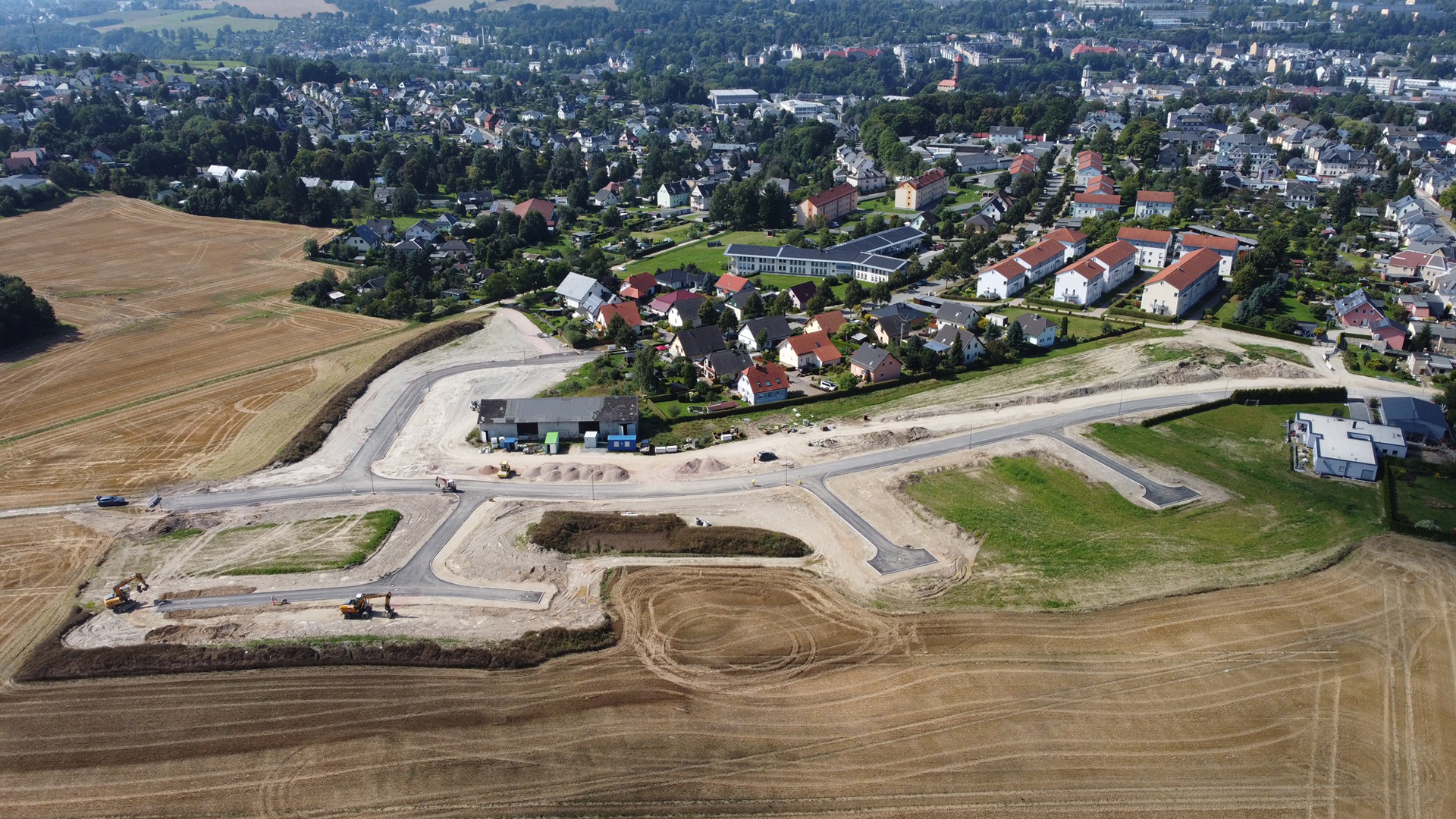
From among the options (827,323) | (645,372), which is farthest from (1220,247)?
(645,372)

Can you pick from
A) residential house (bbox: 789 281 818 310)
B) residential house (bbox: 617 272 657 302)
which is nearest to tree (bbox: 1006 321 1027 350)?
residential house (bbox: 789 281 818 310)

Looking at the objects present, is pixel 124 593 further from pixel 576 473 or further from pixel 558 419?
pixel 558 419

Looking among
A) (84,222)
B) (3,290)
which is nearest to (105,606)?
(3,290)

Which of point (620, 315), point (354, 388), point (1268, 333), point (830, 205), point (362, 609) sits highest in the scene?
point (830, 205)

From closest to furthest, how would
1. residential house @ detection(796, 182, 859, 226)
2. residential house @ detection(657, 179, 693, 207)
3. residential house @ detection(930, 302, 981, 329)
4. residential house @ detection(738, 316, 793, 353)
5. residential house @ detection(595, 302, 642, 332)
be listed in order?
residential house @ detection(738, 316, 793, 353)
residential house @ detection(930, 302, 981, 329)
residential house @ detection(595, 302, 642, 332)
residential house @ detection(796, 182, 859, 226)
residential house @ detection(657, 179, 693, 207)

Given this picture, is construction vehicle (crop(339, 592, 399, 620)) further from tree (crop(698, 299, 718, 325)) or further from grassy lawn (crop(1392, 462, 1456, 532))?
grassy lawn (crop(1392, 462, 1456, 532))
